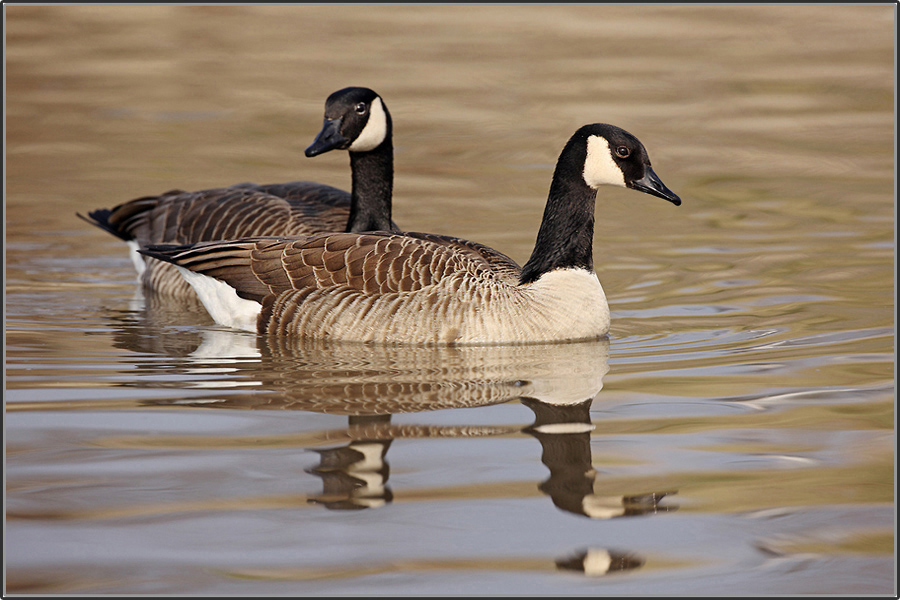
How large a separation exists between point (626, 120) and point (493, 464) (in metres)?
14.6

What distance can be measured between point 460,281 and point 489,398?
1732 millimetres

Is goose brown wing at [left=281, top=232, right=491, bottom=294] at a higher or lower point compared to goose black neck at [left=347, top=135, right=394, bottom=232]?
lower

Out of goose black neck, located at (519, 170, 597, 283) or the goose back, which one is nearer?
the goose back

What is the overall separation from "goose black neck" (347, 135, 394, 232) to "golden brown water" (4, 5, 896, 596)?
1889 millimetres

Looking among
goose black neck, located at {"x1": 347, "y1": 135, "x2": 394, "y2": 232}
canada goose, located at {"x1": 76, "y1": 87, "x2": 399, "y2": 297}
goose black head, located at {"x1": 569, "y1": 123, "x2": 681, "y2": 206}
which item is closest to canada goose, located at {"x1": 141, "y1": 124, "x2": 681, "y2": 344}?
goose black head, located at {"x1": 569, "y1": 123, "x2": 681, "y2": 206}

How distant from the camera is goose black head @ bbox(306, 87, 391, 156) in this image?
10961 millimetres

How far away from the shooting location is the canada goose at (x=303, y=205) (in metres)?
11.1

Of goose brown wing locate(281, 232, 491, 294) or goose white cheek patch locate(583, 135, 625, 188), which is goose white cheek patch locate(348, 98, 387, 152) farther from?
goose white cheek patch locate(583, 135, 625, 188)

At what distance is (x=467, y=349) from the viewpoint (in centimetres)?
929

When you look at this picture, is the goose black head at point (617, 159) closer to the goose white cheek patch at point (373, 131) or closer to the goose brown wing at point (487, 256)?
the goose brown wing at point (487, 256)

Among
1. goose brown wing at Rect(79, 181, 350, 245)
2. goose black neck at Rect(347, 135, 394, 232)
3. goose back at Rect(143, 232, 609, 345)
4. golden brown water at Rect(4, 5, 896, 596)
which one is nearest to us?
golden brown water at Rect(4, 5, 896, 596)

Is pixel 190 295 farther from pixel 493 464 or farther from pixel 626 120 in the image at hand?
pixel 626 120

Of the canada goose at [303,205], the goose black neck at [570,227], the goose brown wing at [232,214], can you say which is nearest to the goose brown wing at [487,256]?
the goose black neck at [570,227]

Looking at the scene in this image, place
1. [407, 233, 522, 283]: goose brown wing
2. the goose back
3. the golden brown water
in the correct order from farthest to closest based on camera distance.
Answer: [407, 233, 522, 283]: goose brown wing < the goose back < the golden brown water
